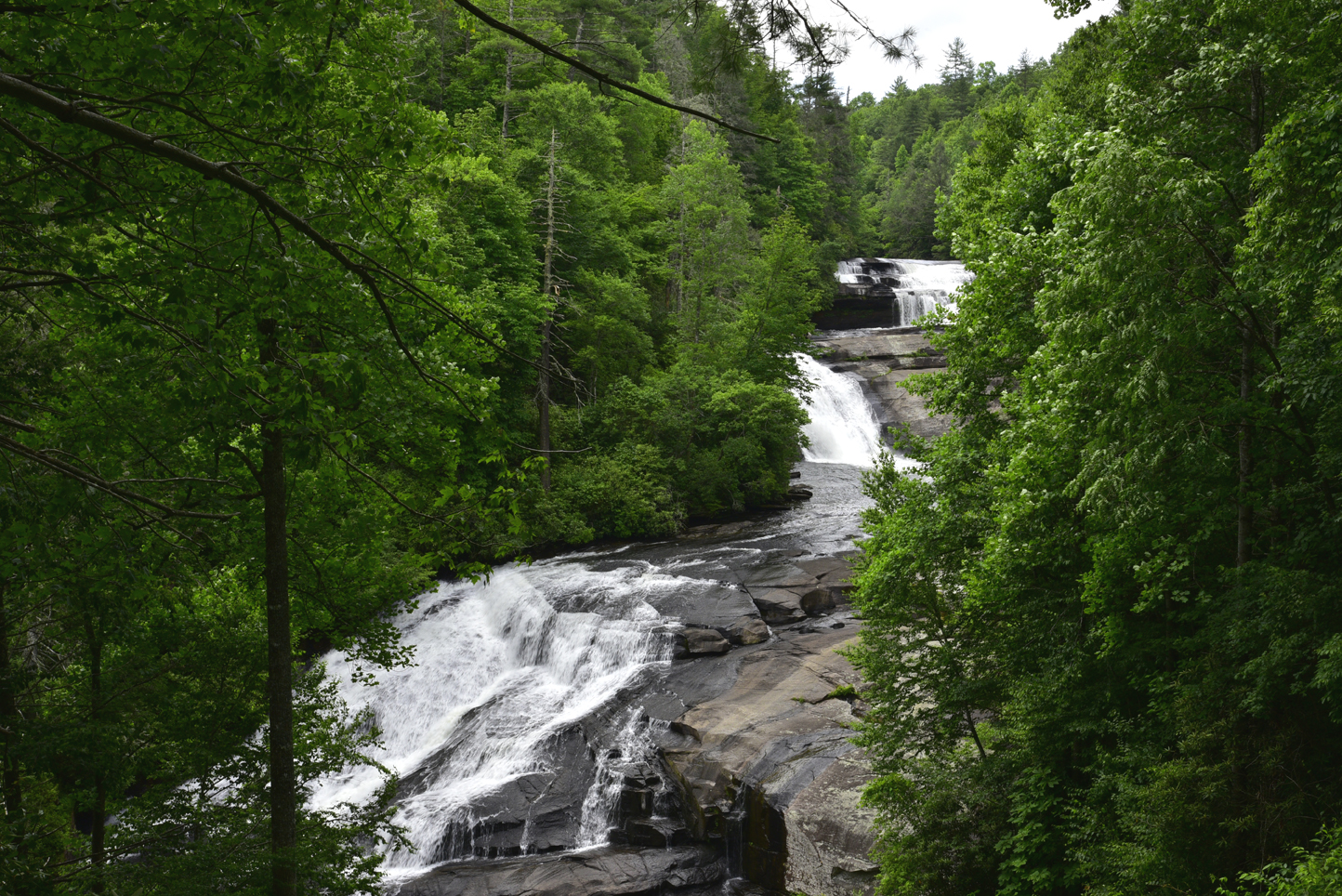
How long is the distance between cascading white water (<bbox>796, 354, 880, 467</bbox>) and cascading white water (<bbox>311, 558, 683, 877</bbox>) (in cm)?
1409

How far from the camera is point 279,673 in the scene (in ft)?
21.8

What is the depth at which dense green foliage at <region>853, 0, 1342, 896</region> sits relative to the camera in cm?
Result: 678

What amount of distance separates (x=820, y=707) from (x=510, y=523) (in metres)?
9.81

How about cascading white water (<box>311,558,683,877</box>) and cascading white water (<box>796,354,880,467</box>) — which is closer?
cascading white water (<box>311,558,683,877</box>)

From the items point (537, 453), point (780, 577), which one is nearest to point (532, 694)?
point (780, 577)

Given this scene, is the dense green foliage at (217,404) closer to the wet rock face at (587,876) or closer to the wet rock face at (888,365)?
the wet rock face at (587,876)

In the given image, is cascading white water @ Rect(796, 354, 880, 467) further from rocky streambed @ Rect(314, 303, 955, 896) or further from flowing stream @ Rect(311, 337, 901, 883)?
rocky streambed @ Rect(314, 303, 955, 896)

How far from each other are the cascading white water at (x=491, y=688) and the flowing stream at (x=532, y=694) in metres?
0.03

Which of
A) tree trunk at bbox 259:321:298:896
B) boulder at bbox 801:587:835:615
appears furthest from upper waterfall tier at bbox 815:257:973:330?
tree trunk at bbox 259:321:298:896

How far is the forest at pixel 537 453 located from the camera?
4.05 meters

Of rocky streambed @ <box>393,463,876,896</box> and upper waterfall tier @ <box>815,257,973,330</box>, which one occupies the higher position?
upper waterfall tier @ <box>815,257,973,330</box>

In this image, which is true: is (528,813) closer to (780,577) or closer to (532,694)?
(532,694)

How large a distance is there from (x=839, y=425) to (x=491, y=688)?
20272 millimetres

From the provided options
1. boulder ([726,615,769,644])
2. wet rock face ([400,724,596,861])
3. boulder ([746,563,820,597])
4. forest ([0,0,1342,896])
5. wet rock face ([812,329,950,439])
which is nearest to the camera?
forest ([0,0,1342,896])
